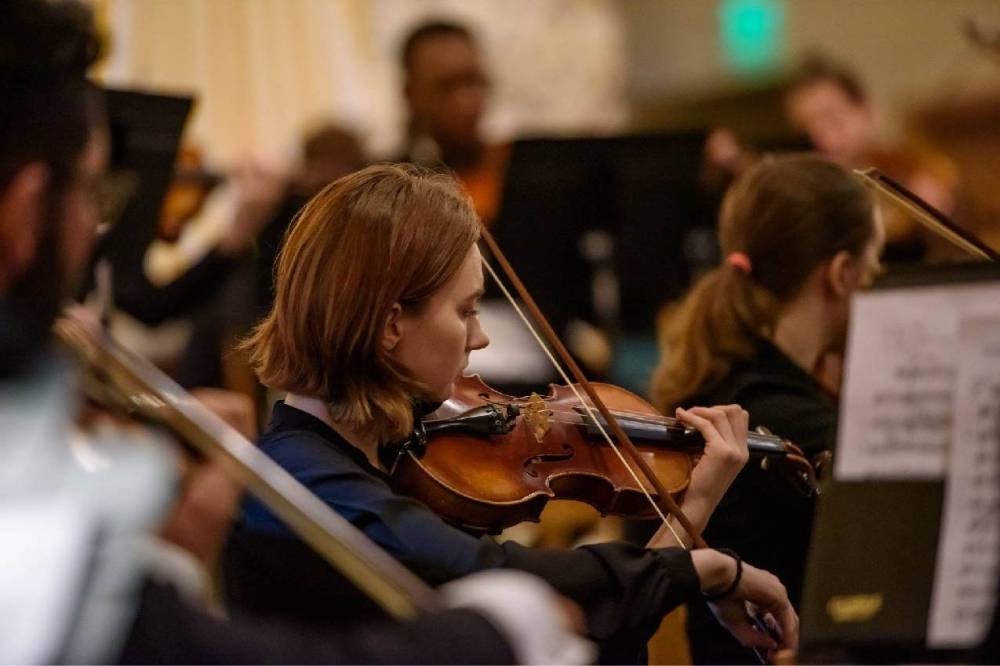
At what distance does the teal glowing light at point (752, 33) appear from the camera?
659 centimetres

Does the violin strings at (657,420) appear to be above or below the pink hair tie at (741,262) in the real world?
below

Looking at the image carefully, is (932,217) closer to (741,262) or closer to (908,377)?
(741,262)

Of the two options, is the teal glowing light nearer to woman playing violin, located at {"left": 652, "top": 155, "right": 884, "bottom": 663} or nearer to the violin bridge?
woman playing violin, located at {"left": 652, "top": 155, "right": 884, "bottom": 663}

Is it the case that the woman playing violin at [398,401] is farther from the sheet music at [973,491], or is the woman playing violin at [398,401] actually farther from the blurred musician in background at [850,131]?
the blurred musician in background at [850,131]

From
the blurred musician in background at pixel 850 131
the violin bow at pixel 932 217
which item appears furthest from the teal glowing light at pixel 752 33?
the violin bow at pixel 932 217

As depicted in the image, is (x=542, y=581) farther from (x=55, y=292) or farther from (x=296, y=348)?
(x=55, y=292)

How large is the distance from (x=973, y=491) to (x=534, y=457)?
67 centimetres

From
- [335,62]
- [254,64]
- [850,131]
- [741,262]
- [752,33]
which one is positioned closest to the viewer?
[741,262]

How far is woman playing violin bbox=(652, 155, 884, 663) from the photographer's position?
6.72 ft

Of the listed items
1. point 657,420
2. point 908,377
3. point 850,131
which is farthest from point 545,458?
point 850,131

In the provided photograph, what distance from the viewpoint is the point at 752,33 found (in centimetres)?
669

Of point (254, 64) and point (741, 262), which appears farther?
point (254, 64)

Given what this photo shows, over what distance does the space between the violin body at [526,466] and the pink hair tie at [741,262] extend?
34cm

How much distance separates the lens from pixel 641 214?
377 cm
